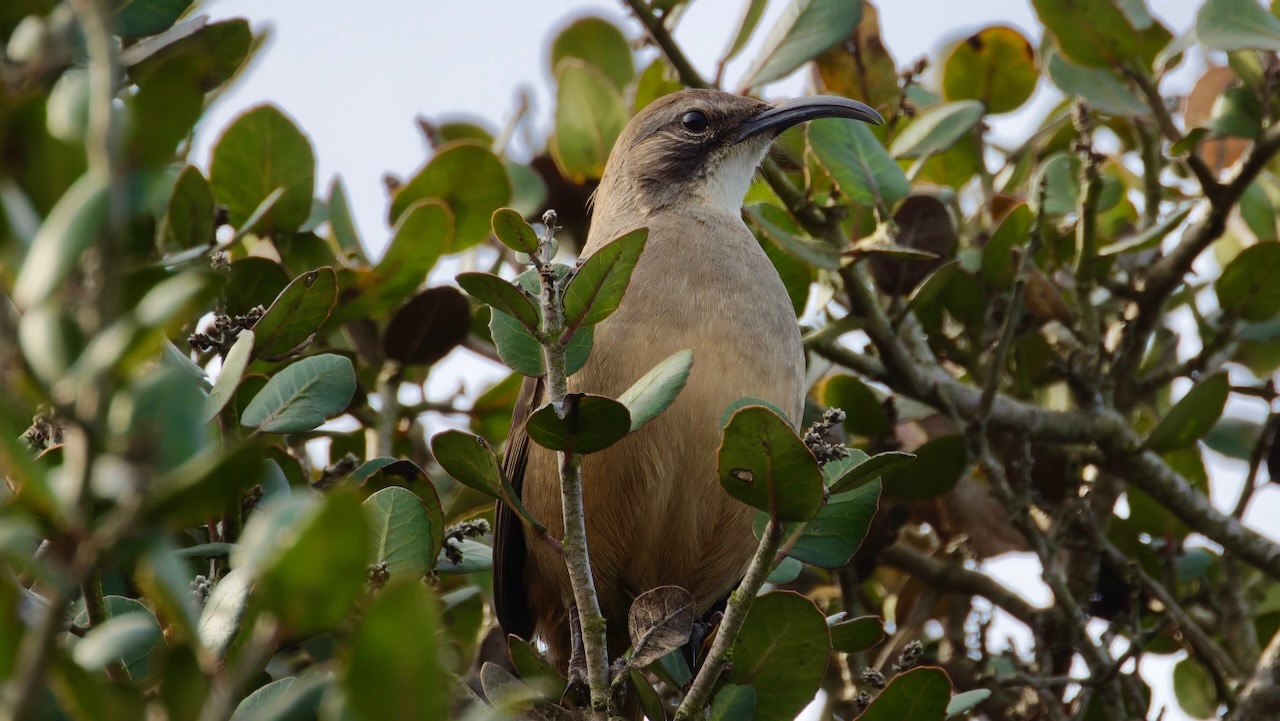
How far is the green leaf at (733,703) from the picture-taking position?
2.59 meters

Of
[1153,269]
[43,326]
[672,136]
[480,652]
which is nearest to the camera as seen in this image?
[43,326]

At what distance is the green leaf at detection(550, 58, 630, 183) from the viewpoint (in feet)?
14.9

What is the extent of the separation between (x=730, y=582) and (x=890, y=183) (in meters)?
1.25

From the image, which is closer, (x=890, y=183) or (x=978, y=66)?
(x=890, y=183)

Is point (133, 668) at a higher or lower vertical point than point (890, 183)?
lower

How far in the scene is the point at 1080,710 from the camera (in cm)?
367

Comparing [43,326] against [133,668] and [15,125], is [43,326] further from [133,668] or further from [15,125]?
[133,668]

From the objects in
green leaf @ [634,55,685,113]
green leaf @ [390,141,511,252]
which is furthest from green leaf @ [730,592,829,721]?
green leaf @ [634,55,685,113]

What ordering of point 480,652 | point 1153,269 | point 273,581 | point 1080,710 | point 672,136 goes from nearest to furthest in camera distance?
point 273,581 < point 1080,710 < point 480,652 < point 1153,269 < point 672,136

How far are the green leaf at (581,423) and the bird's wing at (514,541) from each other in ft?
4.61

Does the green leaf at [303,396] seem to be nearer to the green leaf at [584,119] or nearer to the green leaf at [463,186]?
the green leaf at [463,186]

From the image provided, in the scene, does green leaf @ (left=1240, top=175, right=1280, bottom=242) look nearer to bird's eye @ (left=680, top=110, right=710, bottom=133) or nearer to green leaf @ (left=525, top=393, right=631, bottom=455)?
bird's eye @ (left=680, top=110, right=710, bottom=133)

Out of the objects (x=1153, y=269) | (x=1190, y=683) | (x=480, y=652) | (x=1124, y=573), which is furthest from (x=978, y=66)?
(x=480, y=652)

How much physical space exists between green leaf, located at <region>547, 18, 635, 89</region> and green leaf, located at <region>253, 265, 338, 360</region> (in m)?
2.79
